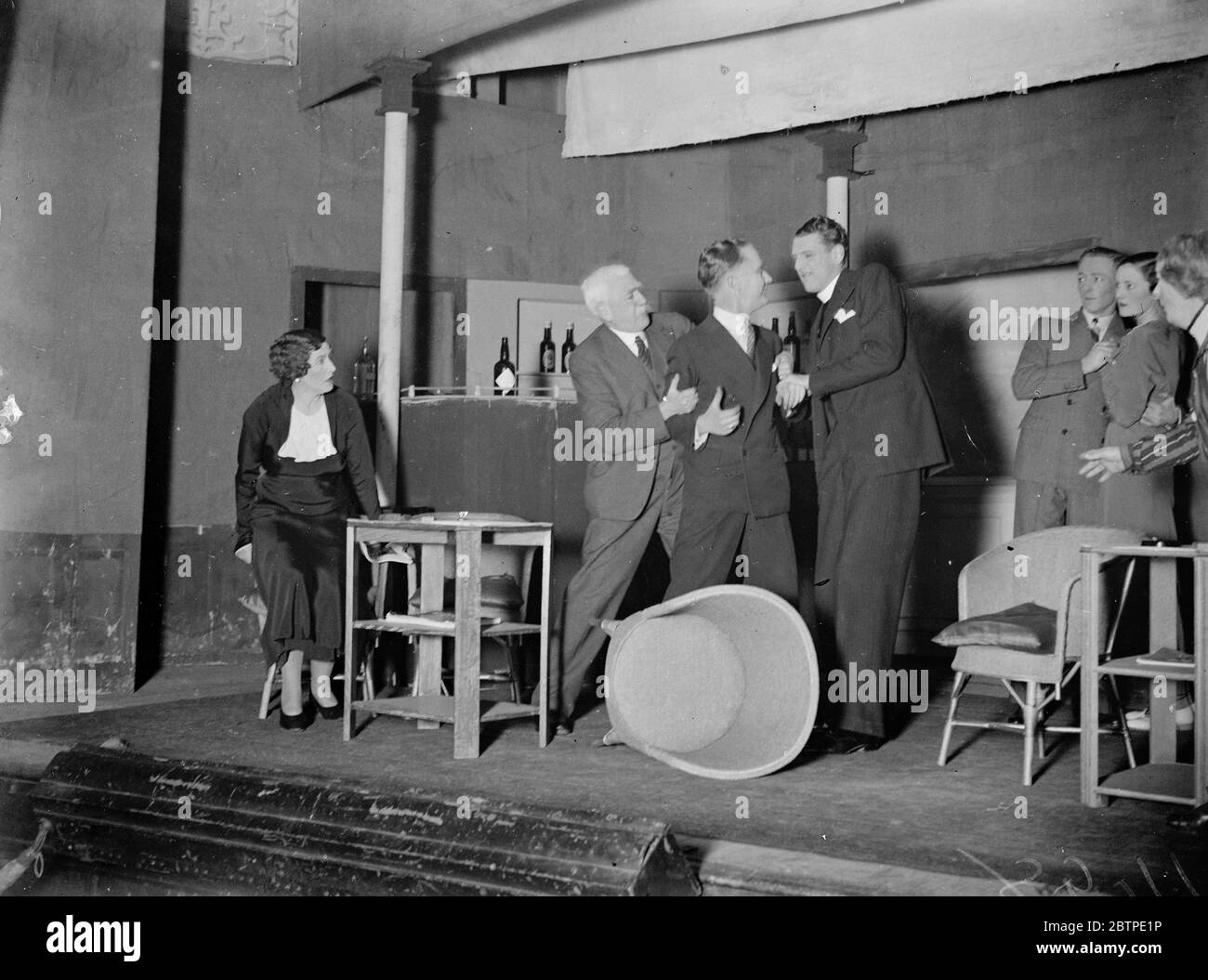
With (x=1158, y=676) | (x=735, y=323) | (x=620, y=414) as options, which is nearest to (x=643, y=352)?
(x=620, y=414)

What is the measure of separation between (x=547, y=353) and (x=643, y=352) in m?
3.12

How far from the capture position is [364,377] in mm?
7863

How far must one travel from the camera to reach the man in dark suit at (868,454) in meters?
4.57

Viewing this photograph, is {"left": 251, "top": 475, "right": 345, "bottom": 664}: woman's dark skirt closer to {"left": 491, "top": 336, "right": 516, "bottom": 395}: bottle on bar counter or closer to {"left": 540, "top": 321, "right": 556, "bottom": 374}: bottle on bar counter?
{"left": 491, "top": 336, "right": 516, "bottom": 395}: bottle on bar counter

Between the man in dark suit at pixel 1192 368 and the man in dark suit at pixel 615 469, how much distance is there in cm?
161

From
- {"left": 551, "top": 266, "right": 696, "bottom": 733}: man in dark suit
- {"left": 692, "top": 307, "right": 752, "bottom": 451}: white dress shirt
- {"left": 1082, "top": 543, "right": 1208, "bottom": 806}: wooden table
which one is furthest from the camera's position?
{"left": 551, "top": 266, "right": 696, "bottom": 733}: man in dark suit

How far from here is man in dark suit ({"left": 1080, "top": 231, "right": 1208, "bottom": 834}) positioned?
363 centimetres

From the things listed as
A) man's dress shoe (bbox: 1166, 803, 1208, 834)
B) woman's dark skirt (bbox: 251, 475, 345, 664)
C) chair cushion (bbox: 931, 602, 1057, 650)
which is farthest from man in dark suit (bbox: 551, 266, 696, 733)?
man's dress shoe (bbox: 1166, 803, 1208, 834)

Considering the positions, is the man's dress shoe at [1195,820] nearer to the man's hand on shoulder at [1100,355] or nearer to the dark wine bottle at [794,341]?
the man's hand on shoulder at [1100,355]

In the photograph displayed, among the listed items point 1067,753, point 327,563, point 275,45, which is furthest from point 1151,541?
point 275,45

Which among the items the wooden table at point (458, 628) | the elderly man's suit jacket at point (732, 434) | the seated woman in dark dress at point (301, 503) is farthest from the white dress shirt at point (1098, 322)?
the seated woman in dark dress at point (301, 503)

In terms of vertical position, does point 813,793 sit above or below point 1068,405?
below

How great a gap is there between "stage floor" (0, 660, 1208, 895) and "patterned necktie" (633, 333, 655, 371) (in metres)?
1.50

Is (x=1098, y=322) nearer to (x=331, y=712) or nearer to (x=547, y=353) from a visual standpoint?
(x=547, y=353)
